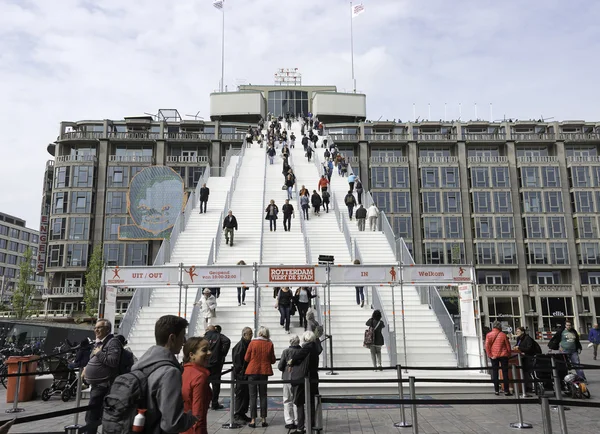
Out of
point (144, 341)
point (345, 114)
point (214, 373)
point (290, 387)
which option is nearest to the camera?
point (290, 387)

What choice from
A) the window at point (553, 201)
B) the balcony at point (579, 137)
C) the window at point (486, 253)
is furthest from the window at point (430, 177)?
the balcony at point (579, 137)

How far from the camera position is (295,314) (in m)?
17.4

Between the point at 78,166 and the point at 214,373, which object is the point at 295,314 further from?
the point at 78,166

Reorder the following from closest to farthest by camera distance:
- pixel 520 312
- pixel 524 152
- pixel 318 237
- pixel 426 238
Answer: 1. pixel 318 237
2. pixel 520 312
3. pixel 426 238
4. pixel 524 152

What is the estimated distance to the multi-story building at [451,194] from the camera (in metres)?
56.7

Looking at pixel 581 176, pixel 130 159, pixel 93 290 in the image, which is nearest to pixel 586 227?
pixel 581 176

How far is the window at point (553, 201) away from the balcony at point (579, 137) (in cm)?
713

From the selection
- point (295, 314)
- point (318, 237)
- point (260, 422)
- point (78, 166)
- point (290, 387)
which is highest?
point (78, 166)

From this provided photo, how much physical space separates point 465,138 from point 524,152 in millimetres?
7008

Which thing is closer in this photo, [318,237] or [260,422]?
[260,422]

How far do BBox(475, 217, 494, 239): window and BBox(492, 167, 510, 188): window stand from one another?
172 inches

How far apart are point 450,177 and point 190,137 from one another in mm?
30531

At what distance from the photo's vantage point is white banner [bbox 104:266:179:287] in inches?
566

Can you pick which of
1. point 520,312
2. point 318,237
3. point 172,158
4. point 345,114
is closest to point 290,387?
point 318,237
